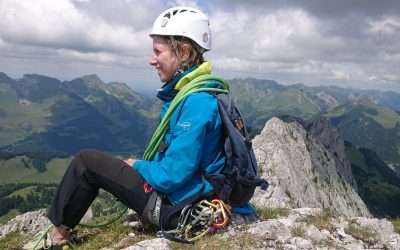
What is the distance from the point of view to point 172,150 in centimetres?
833

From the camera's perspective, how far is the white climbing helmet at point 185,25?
905 centimetres

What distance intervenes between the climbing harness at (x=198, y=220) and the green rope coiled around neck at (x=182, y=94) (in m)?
1.72

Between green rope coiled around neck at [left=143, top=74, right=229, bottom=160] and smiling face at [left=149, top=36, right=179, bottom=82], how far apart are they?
2.22 feet

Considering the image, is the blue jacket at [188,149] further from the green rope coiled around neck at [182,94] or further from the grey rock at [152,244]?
the grey rock at [152,244]

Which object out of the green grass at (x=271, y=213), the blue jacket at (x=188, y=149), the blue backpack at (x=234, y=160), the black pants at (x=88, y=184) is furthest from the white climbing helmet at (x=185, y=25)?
the green grass at (x=271, y=213)

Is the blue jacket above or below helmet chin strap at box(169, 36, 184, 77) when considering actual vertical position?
below

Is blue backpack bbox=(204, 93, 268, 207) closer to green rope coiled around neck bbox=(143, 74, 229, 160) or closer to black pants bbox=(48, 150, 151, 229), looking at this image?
green rope coiled around neck bbox=(143, 74, 229, 160)

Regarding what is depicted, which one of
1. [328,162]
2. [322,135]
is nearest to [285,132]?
[328,162]

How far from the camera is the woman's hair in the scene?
922cm

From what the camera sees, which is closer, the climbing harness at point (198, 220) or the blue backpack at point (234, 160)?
the blue backpack at point (234, 160)

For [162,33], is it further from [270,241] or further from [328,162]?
[328,162]

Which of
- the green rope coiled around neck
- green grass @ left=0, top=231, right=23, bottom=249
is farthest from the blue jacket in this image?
green grass @ left=0, top=231, right=23, bottom=249

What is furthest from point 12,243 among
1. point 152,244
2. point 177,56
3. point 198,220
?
point 177,56

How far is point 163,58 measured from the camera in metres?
9.16
